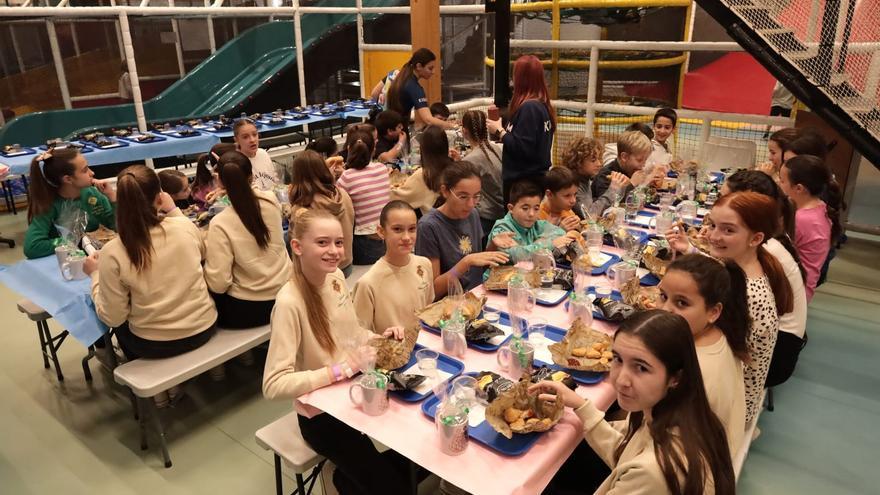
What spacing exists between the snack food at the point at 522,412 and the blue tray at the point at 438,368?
31 centimetres

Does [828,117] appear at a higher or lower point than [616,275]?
higher

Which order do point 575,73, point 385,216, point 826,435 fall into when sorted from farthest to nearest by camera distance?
point 575,73 → point 826,435 → point 385,216

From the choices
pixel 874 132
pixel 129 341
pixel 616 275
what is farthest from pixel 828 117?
pixel 129 341

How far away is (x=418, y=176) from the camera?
4699 mm

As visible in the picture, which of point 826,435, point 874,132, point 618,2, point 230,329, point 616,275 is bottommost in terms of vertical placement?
point 826,435

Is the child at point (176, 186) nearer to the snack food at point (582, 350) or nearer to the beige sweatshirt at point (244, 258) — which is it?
the beige sweatshirt at point (244, 258)

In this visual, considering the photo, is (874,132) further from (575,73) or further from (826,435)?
(575,73)

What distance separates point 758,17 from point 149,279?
541 centimetres

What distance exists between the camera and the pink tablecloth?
1.74 metres

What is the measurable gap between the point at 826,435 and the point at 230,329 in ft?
11.3

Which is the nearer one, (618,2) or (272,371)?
(272,371)

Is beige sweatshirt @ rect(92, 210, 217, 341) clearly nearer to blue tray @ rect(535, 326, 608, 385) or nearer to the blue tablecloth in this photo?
the blue tablecloth

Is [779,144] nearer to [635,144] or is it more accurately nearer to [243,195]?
[635,144]

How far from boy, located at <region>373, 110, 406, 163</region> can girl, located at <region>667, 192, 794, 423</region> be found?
348 centimetres
